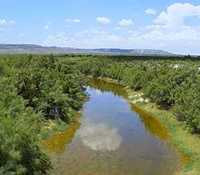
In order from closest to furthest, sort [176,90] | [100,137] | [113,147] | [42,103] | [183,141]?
1. [113,147]
2. [183,141]
3. [100,137]
4. [42,103]
5. [176,90]

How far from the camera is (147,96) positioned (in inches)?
3465

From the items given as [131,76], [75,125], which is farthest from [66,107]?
[131,76]

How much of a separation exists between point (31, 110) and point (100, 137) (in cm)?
1561

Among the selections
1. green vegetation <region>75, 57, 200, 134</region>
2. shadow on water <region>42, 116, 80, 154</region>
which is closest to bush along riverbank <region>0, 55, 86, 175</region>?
shadow on water <region>42, 116, 80, 154</region>

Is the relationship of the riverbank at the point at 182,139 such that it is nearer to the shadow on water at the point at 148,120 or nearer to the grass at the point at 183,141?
the grass at the point at 183,141

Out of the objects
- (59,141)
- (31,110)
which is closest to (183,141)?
(59,141)

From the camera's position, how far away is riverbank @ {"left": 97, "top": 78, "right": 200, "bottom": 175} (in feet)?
145

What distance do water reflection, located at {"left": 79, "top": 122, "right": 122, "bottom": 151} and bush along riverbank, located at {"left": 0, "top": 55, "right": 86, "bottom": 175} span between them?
151 inches

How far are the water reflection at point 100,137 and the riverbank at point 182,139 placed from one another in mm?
7905

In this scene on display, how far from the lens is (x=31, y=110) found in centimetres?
4625

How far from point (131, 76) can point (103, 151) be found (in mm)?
70758

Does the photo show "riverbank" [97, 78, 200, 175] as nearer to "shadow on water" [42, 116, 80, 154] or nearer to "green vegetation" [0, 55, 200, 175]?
"green vegetation" [0, 55, 200, 175]

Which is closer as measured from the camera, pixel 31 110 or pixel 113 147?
pixel 31 110

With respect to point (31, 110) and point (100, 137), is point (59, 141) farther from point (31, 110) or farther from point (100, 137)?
point (31, 110)
